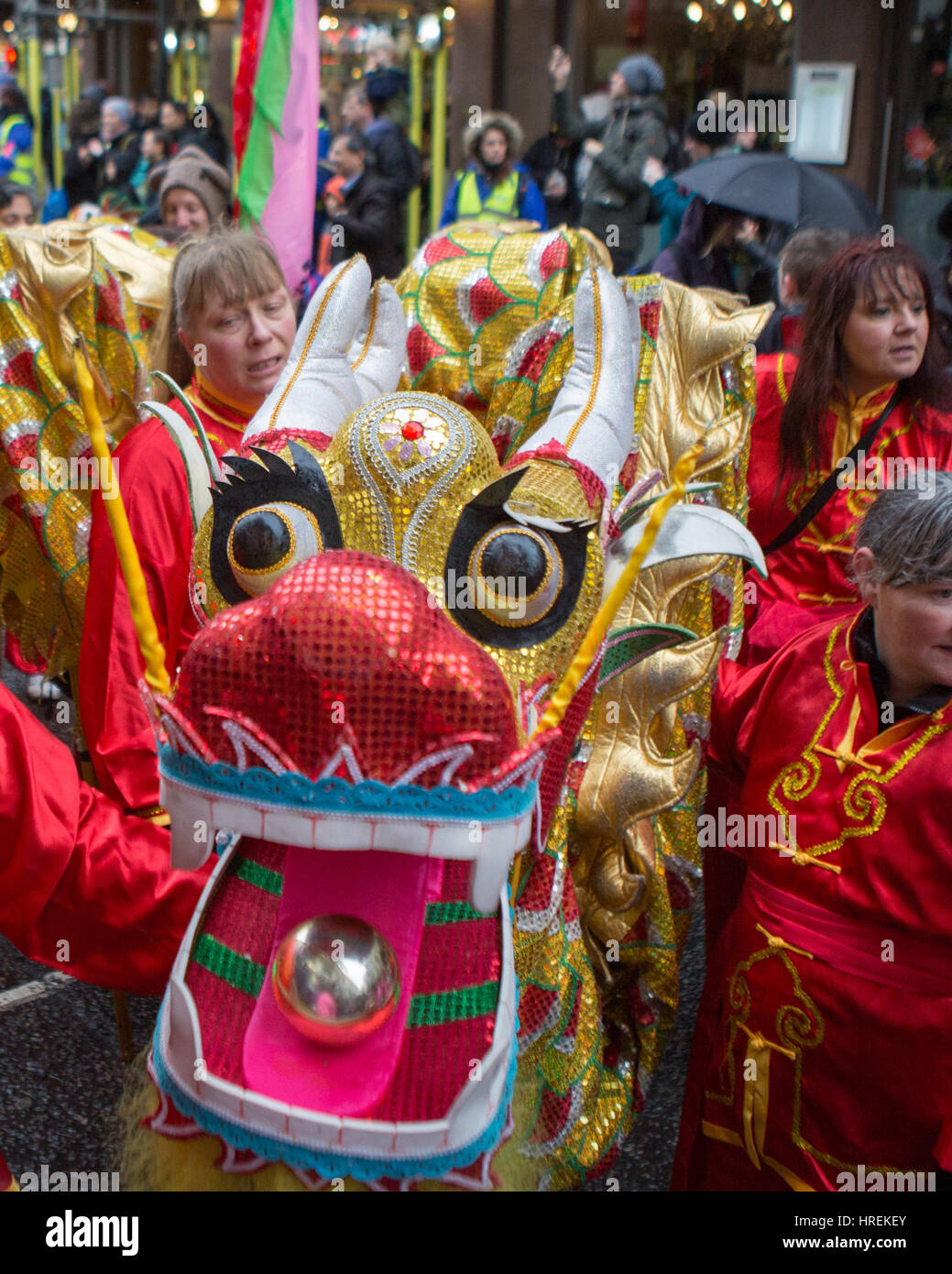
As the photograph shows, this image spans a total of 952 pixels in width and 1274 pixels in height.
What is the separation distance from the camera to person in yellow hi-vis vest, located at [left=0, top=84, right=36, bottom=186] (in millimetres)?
10195

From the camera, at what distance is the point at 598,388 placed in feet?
5.29

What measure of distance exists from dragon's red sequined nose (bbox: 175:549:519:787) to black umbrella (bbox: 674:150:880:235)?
4.34 metres

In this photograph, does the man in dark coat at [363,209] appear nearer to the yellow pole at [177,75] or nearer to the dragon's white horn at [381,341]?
the dragon's white horn at [381,341]

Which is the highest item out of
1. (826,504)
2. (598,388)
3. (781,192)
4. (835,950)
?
(781,192)

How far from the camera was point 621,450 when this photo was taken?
161 cm

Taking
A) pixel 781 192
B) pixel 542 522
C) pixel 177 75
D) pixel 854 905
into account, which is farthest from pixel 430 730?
pixel 177 75

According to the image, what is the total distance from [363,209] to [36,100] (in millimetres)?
4468

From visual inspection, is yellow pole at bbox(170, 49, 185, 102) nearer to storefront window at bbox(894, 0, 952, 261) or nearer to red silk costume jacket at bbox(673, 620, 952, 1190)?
storefront window at bbox(894, 0, 952, 261)

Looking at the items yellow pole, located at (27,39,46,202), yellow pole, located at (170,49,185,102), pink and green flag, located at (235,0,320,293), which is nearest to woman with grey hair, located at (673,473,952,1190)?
pink and green flag, located at (235,0,320,293)

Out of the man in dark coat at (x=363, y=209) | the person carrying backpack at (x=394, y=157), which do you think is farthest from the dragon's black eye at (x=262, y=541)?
the person carrying backpack at (x=394, y=157)

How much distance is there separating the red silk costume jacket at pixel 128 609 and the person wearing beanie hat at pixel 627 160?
478 centimetres

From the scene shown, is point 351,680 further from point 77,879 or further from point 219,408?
point 219,408
